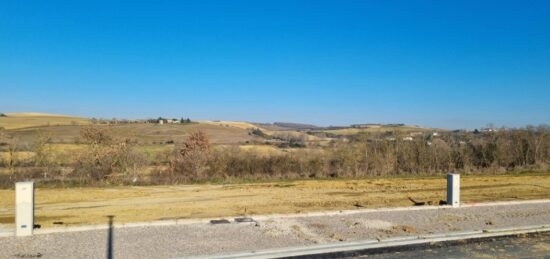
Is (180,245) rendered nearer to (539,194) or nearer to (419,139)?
(539,194)

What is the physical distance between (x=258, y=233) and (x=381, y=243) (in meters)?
2.25

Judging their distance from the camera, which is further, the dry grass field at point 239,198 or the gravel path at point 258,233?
the dry grass field at point 239,198

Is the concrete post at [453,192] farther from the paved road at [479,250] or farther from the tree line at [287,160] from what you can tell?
the tree line at [287,160]

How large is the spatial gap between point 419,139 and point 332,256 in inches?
924

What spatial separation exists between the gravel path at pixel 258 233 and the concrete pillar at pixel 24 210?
235mm

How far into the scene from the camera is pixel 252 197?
51.6ft

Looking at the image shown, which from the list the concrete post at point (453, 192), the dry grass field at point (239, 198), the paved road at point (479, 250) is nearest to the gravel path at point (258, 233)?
the concrete post at point (453, 192)

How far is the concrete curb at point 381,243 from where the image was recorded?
7.33 metres

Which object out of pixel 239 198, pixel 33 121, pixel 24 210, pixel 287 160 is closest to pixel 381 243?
pixel 24 210

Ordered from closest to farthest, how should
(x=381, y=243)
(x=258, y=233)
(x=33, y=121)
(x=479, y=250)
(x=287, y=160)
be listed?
(x=479, y=250) → (x=381, y=243) → (x=258, y=233) → (x=287, y=160) → (x=33, y=121)

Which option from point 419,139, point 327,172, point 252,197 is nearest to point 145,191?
point 252,197

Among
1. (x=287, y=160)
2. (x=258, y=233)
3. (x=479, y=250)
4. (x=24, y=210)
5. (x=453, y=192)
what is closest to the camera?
(x=479, y=250)

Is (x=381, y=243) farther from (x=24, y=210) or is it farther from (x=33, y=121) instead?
A: (x=33, y=121)

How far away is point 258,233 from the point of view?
29.0 feet
